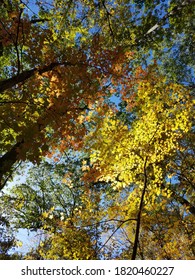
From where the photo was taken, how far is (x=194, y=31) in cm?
1192

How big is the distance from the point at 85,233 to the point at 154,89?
667 centimetres

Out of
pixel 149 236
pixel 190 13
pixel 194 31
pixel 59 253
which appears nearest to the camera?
pixel 190 13

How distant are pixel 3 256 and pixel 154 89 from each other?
51.9 ft

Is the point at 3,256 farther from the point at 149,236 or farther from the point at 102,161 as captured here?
the point at 102,161

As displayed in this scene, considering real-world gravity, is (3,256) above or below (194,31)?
below

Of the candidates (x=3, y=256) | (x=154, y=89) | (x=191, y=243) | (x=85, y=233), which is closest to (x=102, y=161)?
(x=85, y=233)

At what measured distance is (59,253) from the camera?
1334 cm
